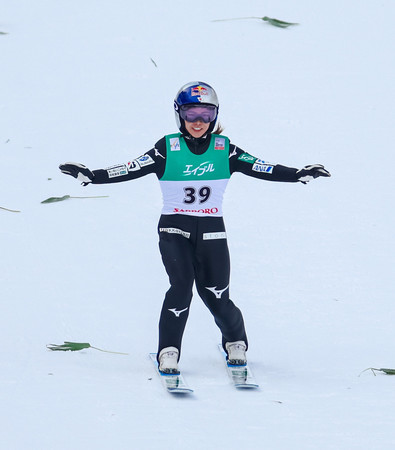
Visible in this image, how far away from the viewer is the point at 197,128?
20.8ft

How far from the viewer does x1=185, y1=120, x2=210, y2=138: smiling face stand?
633 centimetres

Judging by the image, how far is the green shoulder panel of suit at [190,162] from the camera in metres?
6.35

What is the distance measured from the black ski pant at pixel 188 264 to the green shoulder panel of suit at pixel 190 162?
287 mm

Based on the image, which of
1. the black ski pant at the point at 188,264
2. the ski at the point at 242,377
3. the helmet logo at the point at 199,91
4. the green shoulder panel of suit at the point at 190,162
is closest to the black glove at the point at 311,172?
the green shoulder panel of suit at the point at 190,162

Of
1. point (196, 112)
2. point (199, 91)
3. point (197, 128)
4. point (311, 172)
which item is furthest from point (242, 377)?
point (199, 91)

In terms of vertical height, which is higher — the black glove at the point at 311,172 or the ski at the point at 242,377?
the black glove at the point at 311,172

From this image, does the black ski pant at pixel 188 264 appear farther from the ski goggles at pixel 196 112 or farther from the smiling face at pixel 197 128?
the ski goggles at pixel 196 112

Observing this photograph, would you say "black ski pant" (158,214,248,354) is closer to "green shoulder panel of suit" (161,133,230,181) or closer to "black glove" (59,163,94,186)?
"green shoulder panel of suit" (161,133,230,181)

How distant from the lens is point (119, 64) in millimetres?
12430

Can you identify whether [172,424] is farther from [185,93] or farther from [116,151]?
[116,151]

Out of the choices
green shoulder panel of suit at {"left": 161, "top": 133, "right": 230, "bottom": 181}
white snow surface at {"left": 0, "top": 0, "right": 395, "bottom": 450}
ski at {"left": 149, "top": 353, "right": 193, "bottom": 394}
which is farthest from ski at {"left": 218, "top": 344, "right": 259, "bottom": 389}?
green shoulder panel of suit at {"left": 161, "top": 133, "right": 230, "bottom": 181}

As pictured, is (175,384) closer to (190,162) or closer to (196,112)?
(190,162)

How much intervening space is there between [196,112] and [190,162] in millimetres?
338

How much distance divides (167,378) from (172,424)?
0.68 m
